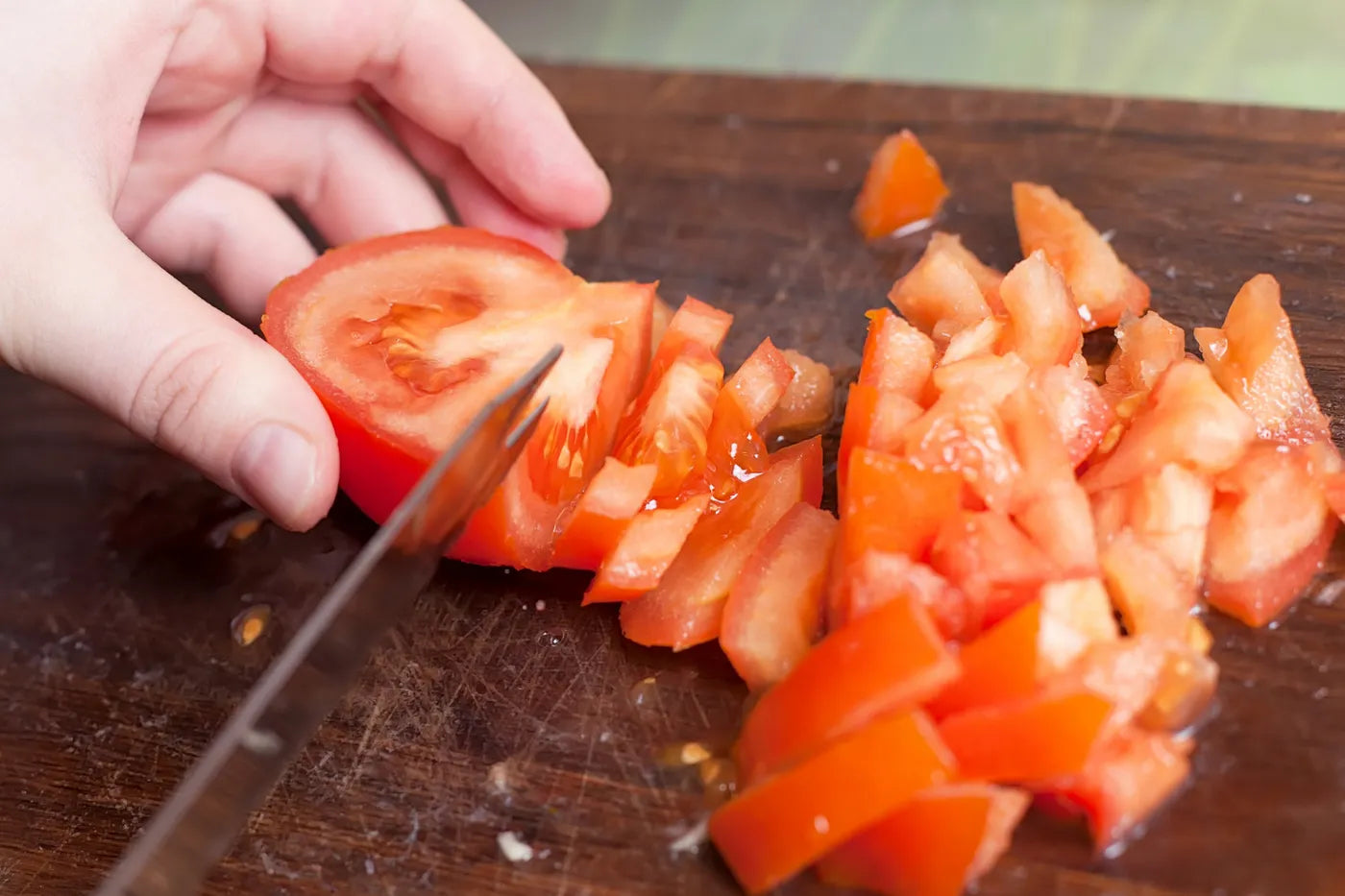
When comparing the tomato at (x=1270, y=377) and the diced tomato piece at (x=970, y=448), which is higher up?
the diced tomato piece at (x=970, y=448)

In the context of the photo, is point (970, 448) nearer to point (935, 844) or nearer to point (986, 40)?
point (935, 844)

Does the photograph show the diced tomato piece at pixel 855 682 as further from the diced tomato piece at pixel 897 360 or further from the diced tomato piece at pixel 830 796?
the diced tomato piece at pixel 897 360

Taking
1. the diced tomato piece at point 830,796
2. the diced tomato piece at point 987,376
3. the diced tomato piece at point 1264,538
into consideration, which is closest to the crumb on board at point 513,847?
the diced tomato piece at point 830,796

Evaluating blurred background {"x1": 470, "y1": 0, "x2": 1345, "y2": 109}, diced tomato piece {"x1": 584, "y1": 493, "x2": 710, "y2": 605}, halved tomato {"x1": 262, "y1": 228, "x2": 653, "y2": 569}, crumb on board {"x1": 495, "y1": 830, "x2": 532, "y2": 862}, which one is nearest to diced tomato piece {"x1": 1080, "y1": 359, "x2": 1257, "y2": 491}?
diced tomato piece {"x1": 584, "y1": 493, "x2": 710, "y2": 605}

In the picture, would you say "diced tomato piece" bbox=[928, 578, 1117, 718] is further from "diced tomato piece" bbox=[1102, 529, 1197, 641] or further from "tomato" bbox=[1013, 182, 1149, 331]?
"tomato" bbox=[1013, 182, 1149, 331]

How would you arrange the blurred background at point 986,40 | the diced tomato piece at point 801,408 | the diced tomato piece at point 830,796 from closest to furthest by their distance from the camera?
the diced tomato piece at point 830,796, the diced tomato piece at point 801,408, the blurred background at point 986,40

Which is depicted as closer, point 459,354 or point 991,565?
point 991,565

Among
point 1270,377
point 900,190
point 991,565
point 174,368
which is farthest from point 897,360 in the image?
point 174,368

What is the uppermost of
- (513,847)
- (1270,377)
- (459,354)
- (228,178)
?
(228,178)
